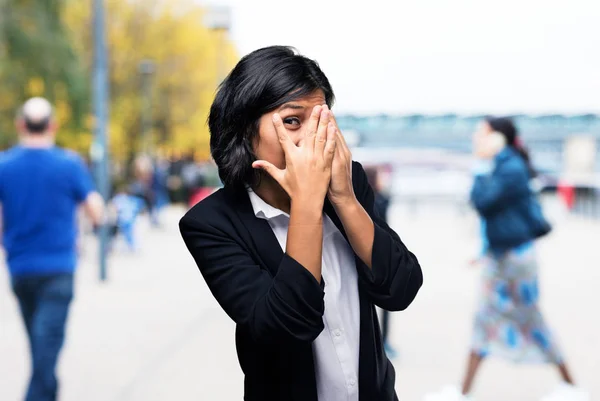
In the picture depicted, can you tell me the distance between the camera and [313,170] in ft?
5.79

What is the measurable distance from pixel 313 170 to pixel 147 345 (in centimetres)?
601

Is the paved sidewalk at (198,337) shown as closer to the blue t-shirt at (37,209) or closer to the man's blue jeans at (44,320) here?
the man's blue jeans at (44,320)

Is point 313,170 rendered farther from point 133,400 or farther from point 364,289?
point 133,400

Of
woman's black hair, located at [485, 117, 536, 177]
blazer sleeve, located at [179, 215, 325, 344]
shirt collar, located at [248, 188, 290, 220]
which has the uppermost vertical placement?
shirt collar, located at [248, 188, 290, 220]

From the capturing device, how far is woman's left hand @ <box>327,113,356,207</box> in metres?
1.81

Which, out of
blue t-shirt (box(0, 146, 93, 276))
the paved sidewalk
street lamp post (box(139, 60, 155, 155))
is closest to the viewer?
blue t-shirt (box(0, 146, 93, 276))

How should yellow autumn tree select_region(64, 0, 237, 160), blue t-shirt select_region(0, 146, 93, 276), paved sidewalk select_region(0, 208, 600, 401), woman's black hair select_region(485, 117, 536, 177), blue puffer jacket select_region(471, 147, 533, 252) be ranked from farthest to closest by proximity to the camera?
yellow autumn tree select_region(64, 0, 237, 160) < paved sidewalk select_region(0, 208, 600, 401) < woman's black hair select_region(485, 117, 536, 177) < blue puffer jacket select_region(471, 147, 533, 252) < blue t-shirt select_region(0, 146, 93, 276)

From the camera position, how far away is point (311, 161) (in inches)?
69.3

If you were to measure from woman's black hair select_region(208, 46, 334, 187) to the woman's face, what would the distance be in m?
0.01

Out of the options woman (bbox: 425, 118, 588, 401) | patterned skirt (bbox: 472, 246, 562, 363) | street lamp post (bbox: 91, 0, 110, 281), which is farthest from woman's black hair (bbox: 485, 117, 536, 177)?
street lamp post (bbox: 91, 0, 110, 281)

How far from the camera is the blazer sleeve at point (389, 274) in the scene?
1885 mm

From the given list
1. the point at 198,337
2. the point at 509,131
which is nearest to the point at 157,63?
the point at 198,337

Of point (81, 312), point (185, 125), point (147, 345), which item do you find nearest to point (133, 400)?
point (147, 345)

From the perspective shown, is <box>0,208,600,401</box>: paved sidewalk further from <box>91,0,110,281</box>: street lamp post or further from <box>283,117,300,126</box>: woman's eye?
<box>283,117,300,126</box>: woman's eye
